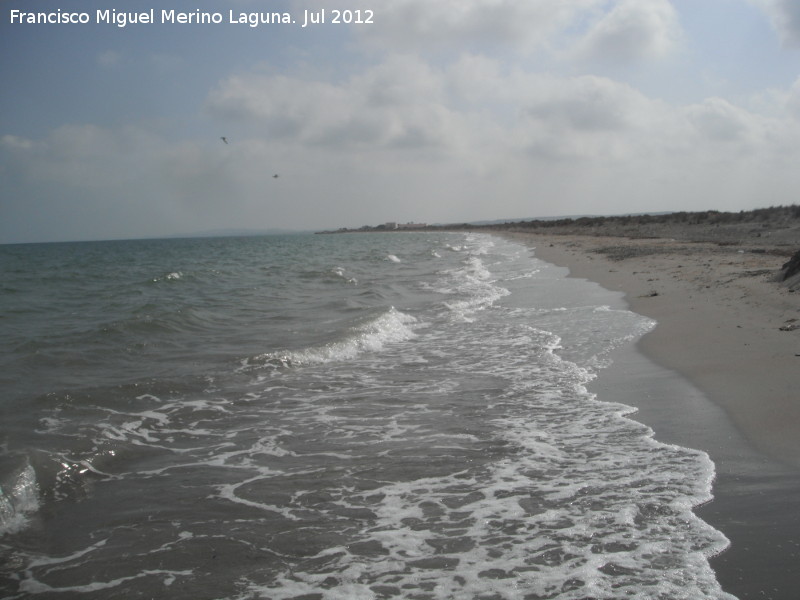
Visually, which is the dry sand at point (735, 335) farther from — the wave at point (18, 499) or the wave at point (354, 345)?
the wave at point (18, 499)

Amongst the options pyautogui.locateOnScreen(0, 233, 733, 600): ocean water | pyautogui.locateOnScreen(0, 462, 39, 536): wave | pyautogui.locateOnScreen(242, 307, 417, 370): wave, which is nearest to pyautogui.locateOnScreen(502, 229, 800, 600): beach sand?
pyautogui.locateOnScreen(0, 233, 733, 600): ocean water

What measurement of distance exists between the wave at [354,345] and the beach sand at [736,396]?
436cm

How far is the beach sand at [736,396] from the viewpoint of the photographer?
3.46 meters

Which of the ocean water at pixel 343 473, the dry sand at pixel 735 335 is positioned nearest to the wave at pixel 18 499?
the ocean water at pixel 343 473

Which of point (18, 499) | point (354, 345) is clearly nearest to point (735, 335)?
point (354, 345)

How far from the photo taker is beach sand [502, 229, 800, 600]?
3.46 m

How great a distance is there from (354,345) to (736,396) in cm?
623

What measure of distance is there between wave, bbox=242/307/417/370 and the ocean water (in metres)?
0.06

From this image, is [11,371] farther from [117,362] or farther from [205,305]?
Answer: [205,305]

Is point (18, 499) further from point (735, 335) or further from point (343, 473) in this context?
point (735, 335)

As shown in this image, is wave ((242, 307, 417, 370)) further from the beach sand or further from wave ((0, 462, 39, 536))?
the beach sand

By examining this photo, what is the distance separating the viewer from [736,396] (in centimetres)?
630

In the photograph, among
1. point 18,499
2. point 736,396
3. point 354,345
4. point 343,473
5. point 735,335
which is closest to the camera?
point 18,499

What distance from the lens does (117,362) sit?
390 inches
